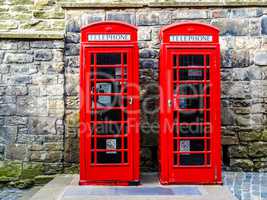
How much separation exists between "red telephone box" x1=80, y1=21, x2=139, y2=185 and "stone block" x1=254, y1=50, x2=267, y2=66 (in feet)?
7.71

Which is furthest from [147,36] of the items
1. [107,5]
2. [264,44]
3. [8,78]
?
[8,78]

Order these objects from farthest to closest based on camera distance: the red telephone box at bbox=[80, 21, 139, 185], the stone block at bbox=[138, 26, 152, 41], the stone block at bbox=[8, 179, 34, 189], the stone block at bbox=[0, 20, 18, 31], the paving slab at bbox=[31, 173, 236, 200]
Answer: the stone block at bbox=[0, 20, 18, 31] → the stone block at bbox=[138, 26, 152, 41] → the stone block at bbox=[8, 179, 34, 189] → the red telephone box at bbox=[80, 21, 139, 185] → the paving slab at bbox=[31, 173, 236, 200]

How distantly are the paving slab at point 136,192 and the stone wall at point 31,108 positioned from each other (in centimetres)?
99

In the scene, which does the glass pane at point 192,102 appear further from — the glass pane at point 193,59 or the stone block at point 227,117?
the stone block at point 227,117

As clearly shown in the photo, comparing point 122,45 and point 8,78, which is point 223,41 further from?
point 8,78

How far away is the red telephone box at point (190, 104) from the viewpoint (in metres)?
6.28

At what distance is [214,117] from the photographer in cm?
632

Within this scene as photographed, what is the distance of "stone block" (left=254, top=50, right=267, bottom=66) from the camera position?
7418 millimetres

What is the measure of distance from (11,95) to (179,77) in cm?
300

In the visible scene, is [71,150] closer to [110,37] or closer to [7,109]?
[7,109]

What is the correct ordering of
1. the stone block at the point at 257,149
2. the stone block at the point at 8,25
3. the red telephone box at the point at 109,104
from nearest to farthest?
the red telephone box at the point at 109,104, the stone block at the point at 257,149, the stone block at the point at 8,25

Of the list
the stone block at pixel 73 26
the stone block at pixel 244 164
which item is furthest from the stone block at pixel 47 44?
the stone block at pixel 244 164

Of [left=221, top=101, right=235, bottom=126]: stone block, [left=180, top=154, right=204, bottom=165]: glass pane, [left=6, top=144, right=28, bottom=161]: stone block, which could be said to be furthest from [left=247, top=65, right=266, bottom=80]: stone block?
[left=6, top=144, right=28, bottom=161]: stone block

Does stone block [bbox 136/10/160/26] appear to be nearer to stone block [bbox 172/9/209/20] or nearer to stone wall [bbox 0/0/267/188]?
stone wall [bbox 0/0/267/188]
